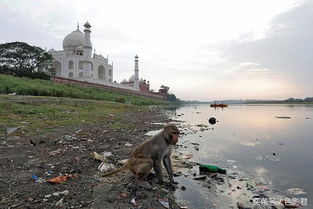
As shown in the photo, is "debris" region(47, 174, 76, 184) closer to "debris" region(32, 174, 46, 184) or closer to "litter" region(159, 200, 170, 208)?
"debris" region(32, 174, 46, 184)

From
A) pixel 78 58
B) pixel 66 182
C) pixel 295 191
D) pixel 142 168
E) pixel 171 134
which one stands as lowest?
pixel 295 191

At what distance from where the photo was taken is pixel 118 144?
28.2 feet

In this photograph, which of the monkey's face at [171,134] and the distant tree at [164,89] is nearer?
the monkey's face at [171,134]

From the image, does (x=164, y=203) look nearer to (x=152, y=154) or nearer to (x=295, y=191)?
(x=152, y=154)

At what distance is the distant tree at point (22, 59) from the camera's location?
3984cm

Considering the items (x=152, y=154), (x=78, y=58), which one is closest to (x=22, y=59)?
(x=78, y=58)

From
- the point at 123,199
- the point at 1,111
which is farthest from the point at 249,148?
the point at 1,111

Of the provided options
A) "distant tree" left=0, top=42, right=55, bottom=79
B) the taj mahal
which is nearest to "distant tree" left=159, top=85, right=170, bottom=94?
the taj mahal

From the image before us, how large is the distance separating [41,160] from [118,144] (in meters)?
3.01

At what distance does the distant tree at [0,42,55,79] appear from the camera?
3984 cm

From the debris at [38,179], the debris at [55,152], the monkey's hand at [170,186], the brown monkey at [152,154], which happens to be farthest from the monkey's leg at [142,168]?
the debris at [55,152]

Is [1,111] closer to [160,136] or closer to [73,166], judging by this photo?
[73,166]

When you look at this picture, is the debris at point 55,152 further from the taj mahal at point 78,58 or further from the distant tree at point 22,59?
the taj mahal at point 78,58

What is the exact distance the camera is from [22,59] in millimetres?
43031
